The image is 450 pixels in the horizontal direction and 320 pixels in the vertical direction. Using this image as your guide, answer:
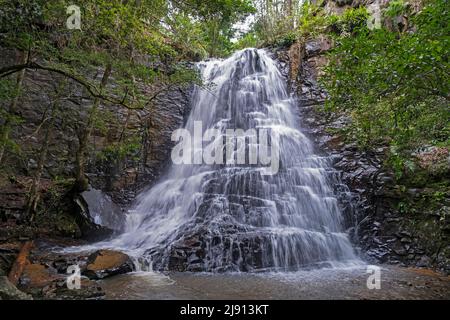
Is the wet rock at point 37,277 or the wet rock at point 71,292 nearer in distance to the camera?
the wet rock at point 71,292

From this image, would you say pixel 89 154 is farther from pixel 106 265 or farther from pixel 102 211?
pixel 106 265

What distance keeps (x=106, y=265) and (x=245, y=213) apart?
339 cm

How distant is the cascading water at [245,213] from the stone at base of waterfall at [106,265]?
60 centimetres

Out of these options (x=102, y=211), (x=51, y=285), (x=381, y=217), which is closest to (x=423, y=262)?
(x=381, y=217)

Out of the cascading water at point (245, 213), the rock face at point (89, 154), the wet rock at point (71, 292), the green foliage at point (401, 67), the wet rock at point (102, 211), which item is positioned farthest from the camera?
the rock face at point (89, 154)

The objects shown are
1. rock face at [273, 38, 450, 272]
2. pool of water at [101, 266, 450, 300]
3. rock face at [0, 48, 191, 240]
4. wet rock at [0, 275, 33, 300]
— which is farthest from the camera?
rock face at [0, 48, 191, 240]

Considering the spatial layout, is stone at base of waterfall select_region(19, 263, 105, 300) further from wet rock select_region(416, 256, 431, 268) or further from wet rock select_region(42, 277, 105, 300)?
wet rock select_region(416, 256, 431, 268)

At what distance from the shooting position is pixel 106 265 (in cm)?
557

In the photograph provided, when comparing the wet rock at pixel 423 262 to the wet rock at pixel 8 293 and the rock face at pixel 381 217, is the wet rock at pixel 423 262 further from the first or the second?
the wet rock at pixel 8 293

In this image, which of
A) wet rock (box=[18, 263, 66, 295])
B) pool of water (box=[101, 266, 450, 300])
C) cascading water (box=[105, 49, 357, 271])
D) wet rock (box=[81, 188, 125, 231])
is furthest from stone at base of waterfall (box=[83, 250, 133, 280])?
wet rock (box=[81, 188, 125, 231])

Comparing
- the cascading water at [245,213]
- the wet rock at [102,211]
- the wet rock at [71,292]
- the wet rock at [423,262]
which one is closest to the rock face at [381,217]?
the wet rock at [423,262]

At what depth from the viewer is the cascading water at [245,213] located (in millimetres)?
6543

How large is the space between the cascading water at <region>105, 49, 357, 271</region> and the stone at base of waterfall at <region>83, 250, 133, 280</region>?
1.97ft

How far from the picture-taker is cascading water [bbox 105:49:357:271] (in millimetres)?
6543
